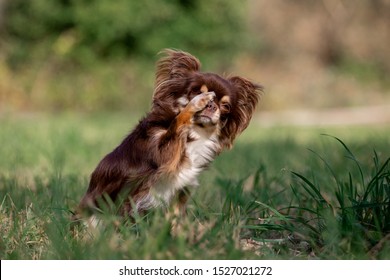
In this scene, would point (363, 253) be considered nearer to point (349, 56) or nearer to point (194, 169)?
point (194, 169)

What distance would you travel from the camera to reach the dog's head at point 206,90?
4.45 m

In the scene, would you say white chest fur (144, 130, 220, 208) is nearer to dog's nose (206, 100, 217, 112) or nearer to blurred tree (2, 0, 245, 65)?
dog's nose (206, 100, 217, 112)

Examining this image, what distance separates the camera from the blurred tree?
776 inches

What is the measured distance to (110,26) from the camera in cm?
1980

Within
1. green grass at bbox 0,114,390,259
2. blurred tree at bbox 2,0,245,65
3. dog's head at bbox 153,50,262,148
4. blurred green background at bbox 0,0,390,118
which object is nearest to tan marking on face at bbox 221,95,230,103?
dog's head at bbox 153,50,262,148

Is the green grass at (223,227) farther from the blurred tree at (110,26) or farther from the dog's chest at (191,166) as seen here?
the blurred tree at (110,26)

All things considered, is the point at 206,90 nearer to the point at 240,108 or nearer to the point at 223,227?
the point at 240,108

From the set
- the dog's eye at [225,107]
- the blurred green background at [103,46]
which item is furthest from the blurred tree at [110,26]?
the dog's eye at [225,107]

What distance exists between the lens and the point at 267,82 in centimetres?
2494

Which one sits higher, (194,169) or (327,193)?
(194,169)

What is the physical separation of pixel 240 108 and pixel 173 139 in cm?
62

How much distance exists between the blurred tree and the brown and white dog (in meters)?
15.2

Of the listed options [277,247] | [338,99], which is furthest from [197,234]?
[338,99]

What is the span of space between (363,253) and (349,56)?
981 inches
